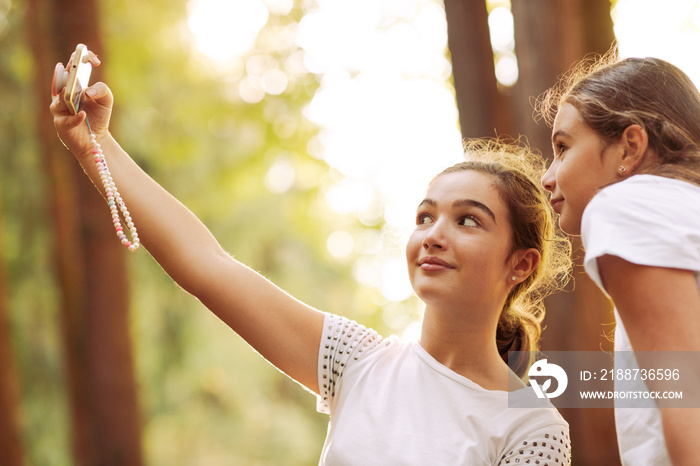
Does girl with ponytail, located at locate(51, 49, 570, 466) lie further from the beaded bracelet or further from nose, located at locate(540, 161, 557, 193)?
nose, located at locate(540, 161, 557, 193)

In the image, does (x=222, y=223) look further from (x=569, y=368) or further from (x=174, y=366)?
(x=569, y=368)

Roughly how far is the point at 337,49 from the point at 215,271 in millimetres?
6730

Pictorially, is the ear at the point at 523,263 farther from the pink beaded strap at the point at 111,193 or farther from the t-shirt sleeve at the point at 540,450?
the pink beaded strap at the point at 111,193

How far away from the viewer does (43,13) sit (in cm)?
735

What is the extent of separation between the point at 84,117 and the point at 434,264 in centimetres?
104

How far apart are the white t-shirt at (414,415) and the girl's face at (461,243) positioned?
0.22m

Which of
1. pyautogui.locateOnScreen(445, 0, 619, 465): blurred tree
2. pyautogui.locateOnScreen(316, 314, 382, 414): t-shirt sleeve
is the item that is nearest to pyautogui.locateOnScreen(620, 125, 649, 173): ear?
pyautogui.locateOnScreen(316, 314, 382, 414): t-shirt sleeve

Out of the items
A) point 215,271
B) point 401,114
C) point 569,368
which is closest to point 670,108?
point 215,271

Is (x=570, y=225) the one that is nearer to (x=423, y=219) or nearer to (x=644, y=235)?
(x=644, y=235)

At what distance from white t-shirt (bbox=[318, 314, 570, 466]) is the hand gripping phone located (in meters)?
0.90

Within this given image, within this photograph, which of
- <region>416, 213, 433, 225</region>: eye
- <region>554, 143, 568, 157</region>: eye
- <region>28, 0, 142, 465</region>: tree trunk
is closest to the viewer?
<region>554, 143, 568, 157</region>: eye

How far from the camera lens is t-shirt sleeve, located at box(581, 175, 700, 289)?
52.1 inches

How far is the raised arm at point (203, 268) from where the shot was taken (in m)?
1.94

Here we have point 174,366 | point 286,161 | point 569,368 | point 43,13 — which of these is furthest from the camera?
point 286,161
